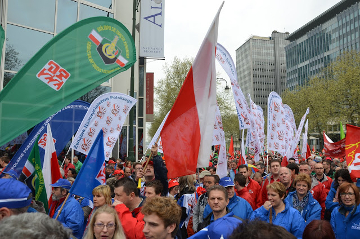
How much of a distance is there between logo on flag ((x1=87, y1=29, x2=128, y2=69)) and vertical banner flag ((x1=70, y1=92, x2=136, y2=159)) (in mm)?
2980

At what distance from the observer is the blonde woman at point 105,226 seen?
333 centimetres

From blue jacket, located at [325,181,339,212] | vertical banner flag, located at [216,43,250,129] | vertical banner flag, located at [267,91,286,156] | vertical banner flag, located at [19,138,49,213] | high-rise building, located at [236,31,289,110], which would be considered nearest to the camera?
vertical banner flag, located at [19,138,49,213]

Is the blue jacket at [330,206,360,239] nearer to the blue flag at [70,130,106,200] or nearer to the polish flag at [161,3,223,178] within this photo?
the polish flag at [161,3,223,178]

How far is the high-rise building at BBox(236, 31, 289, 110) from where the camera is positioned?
5771 inches

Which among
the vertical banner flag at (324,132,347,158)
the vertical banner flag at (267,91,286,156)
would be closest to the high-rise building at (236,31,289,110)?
the vertical banner flag at (324,132,347,158)

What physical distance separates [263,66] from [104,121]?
14774cm

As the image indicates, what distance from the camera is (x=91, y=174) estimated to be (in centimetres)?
482

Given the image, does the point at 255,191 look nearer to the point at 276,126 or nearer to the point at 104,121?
the point at 104,121

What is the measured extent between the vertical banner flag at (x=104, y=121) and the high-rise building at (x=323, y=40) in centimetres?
7289

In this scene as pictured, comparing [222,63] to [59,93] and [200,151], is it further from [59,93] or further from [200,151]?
[59,93]

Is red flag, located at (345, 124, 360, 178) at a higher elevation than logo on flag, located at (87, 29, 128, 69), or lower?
lower

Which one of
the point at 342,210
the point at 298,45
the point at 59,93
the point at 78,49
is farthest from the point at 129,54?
the point at 298,45

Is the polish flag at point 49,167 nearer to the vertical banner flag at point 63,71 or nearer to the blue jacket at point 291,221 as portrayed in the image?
the vertical banner flag at point 63,71

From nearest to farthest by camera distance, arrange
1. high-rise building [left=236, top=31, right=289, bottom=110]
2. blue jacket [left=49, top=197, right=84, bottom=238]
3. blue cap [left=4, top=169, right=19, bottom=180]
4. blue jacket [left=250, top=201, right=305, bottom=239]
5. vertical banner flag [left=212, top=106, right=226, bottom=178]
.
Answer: blue jacket [left=250, top=201, right=305, bottom=239]
blue jacket [left=49, top=197, right=84, bottom=238]
blue cap [left=4, top=169, right=19, bottom=180]
vertical banner flag [left=212, top=106, right=226, bottom=178]
high-rise building [left=236, top=31, right=289, bottom=110]
